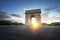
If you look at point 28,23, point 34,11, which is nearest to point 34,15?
point 34,11

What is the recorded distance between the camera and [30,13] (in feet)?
185

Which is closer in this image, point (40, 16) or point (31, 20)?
point (40, 16)

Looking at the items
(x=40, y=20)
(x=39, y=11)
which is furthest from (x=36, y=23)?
(x=39, y=11)

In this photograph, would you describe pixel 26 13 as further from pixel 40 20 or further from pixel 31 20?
pixel 40 20

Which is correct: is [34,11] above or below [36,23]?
above

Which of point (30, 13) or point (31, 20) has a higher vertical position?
point (30, 13)

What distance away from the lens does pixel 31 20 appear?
189 ft

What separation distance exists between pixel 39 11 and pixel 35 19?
4885 mm

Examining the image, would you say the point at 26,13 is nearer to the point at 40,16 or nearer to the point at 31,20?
the point at 31,20

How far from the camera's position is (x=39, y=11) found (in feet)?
174

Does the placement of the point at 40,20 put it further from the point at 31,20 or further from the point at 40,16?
the point at 31,20

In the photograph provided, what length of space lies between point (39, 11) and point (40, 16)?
257 centimetres

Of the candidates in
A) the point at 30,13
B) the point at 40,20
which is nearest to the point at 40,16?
the point at 40,20

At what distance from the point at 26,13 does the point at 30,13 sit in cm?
230
